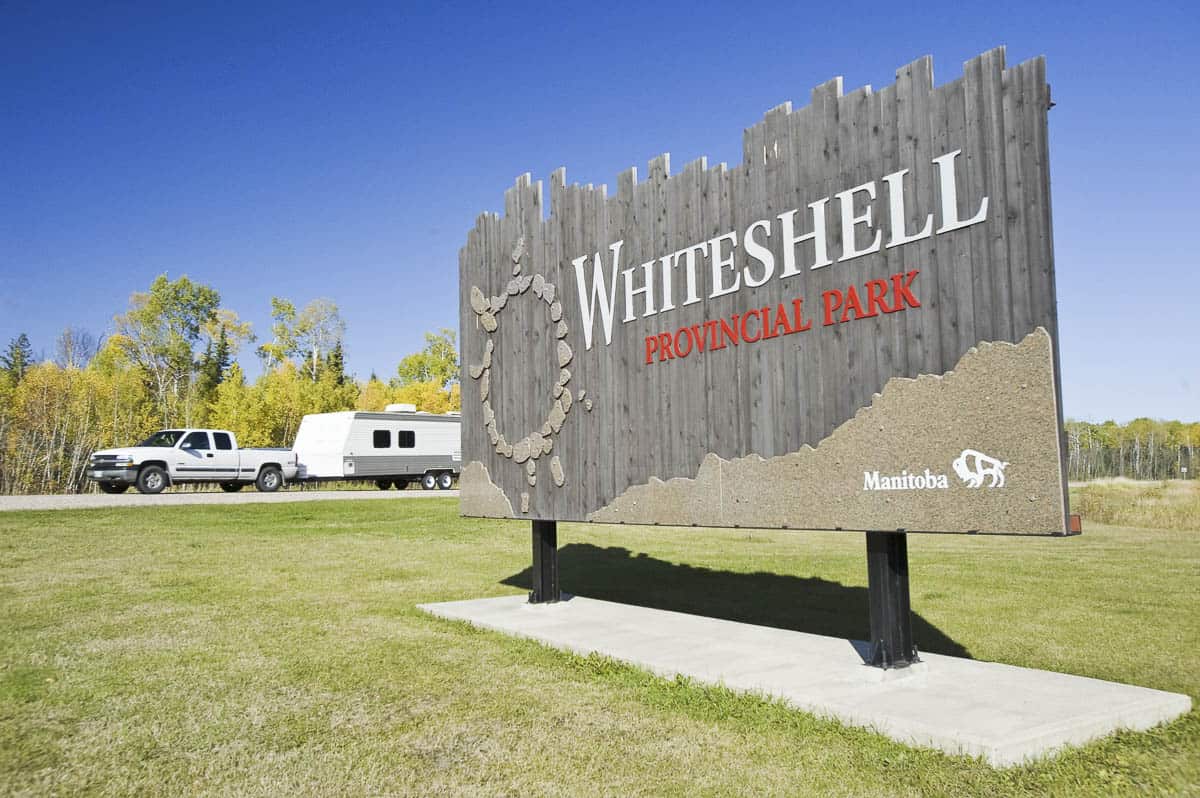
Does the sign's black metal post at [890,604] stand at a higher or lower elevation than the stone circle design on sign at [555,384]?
lower

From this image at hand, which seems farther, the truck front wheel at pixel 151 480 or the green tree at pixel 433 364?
the green tree at pixel 433 364

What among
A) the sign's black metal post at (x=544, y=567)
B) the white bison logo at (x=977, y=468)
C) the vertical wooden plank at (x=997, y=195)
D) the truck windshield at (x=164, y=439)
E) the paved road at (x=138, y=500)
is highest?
the vertical wooden plank at (x=997, y=195)

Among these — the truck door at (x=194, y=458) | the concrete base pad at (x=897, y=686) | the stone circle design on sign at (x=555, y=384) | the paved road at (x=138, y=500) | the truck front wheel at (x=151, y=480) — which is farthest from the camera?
the truck door at (x=194, y=458)

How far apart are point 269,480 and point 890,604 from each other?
23.8 metres

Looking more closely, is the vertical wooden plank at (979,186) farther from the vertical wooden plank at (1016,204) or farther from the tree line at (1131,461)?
the tree line at (1131,461)

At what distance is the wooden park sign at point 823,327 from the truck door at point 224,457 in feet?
61.2

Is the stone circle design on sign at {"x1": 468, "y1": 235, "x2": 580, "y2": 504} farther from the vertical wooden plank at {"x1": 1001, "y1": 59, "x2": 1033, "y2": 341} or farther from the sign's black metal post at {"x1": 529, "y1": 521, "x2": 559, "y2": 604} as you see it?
the vertical wooden plank at {"x1": 1001, "y1": 59, "x2": 1033, "y2": 341}

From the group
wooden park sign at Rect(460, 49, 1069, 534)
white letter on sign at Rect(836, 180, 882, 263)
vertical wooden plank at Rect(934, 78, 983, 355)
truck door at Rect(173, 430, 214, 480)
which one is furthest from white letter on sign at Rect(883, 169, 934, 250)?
truck door at Rect(173, 430, 214, 480)

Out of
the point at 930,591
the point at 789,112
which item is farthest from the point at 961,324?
the point at 930,591

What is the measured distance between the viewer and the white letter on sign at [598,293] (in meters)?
7.13

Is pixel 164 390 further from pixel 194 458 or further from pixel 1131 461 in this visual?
pixel 1131 461

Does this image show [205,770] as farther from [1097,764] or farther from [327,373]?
[327,373]

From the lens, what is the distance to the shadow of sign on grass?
7953mm

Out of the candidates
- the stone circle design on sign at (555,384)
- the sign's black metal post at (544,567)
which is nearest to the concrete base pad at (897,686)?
the sign's black metal post at (544,567)
